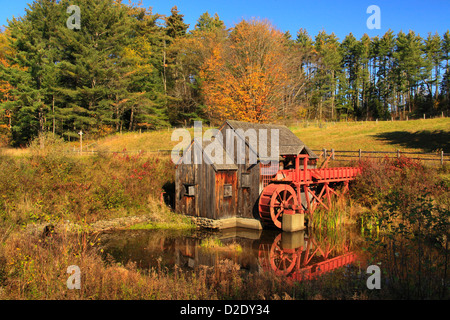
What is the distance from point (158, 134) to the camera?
130ft

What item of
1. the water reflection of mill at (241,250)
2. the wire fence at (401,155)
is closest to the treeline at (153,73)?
the wire fence at (401,155)

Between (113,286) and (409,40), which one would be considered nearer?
(113,286)

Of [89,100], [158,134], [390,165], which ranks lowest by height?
[390,165]

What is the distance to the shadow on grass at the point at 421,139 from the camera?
100 ft

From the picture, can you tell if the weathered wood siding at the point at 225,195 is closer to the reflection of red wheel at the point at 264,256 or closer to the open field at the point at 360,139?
the reflection of red wheel at the point at 264,256

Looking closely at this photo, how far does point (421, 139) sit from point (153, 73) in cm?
3217

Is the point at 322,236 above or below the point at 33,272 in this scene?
below

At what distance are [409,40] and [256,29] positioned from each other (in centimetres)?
4218

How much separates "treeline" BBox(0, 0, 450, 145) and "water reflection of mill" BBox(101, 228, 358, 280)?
13.7 m

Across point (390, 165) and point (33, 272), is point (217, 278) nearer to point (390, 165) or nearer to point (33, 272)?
point (33, 272)

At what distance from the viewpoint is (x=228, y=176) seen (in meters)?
18.5

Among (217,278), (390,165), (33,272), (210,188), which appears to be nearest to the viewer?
(33,272)

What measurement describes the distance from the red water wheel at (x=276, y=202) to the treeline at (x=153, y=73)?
35.3 ft

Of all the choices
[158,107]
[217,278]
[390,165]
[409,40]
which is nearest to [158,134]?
[158,107]
